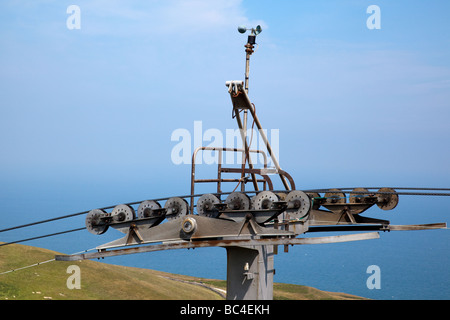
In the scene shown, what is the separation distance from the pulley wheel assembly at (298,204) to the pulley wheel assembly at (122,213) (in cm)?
405

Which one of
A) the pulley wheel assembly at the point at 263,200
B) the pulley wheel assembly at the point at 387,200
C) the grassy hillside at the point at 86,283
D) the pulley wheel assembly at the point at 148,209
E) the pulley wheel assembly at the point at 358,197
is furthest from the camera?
the grassy hillside at the point at 86,283

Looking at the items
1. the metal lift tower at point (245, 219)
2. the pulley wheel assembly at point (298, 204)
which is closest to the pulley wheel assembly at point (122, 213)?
the metal lift tower at point (245, 219)

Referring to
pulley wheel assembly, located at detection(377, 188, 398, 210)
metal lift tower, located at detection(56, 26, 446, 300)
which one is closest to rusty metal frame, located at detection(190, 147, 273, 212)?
metal lift tower, located at detection(56, 26, 446, 300)

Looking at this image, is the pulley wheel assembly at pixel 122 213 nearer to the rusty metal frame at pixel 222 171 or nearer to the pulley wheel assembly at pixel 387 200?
the rusty metal frame at pixel 222 171

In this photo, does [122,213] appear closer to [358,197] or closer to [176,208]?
[176,208]

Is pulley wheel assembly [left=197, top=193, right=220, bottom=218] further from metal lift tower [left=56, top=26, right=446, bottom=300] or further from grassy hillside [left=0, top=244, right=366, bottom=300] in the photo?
grassy hillside [left=0, top=244, right=366, bottom=300]

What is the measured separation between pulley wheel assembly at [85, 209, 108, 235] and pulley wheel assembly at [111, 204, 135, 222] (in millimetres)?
409

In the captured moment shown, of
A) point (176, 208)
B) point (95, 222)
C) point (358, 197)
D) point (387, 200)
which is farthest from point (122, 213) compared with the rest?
point (387, 200)

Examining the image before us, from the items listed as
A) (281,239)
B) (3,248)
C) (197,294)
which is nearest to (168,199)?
(281,239)

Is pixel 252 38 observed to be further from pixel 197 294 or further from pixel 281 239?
pixel 197 294

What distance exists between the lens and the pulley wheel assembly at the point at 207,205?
48.4 feet

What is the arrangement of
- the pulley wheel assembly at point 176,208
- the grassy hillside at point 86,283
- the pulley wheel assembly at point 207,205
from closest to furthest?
the pulley wheel assembly at point 207,205 → the pulley wheel assembly at point 176,208 → the grassy hillside at point 86,283

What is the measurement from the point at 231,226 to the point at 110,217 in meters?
3.37

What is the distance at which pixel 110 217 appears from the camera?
15.6 meters
